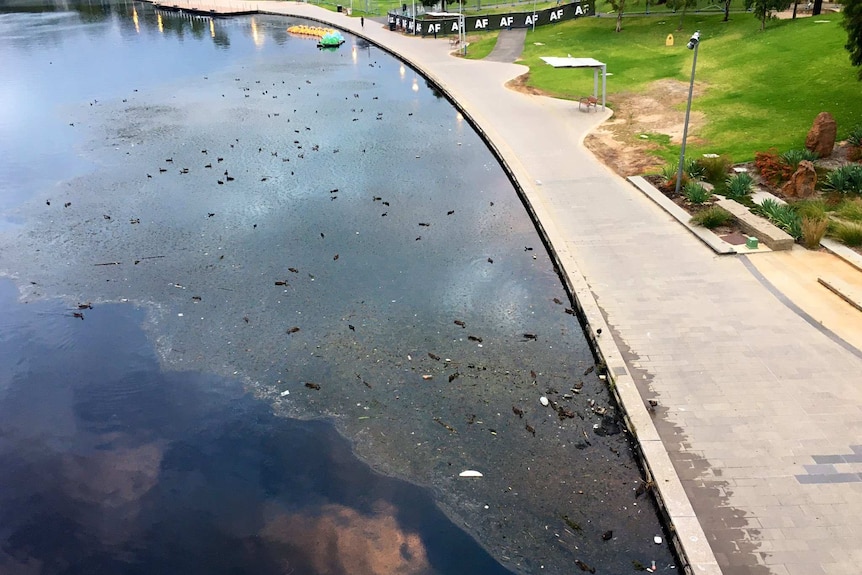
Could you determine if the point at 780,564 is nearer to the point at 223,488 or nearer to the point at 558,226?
the point at 223,488

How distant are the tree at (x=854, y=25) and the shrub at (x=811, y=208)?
6.73m

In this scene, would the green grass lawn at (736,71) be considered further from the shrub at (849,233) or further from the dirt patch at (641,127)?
the shrub at (849,233)

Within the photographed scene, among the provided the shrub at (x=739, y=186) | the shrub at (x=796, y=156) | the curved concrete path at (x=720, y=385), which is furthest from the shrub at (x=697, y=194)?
the shrub at (x=796, y=156)

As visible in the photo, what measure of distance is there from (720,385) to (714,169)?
1109 centimetres

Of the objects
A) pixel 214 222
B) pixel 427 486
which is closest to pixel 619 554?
pixel 427 486

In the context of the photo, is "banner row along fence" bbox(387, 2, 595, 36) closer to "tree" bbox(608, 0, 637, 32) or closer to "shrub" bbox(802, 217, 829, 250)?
"tree" bbox(608, 0, 637, 32)

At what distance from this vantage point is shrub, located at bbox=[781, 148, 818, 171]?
2038 cm

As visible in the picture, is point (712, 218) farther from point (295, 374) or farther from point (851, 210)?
point (295, 374)

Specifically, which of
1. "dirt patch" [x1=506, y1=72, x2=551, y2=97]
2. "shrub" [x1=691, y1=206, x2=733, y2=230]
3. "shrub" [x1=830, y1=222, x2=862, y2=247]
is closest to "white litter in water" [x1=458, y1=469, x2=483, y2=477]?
"shrub" [x1=691, y1=206, x2=733, y2=230]

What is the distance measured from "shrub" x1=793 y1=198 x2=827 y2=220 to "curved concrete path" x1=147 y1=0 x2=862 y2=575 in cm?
258

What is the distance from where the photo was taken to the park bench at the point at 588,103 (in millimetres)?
28625

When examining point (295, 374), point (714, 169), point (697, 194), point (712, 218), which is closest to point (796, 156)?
point (714, 169)

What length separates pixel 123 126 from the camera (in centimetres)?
2897

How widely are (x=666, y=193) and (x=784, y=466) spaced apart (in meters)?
11.6
